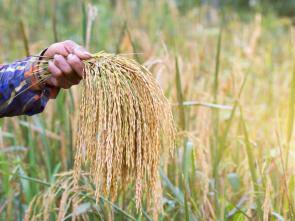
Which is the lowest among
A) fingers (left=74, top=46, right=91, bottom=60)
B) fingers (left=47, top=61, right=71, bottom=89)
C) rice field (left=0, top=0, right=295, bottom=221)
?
rice field (left=0, top=0, right=295, bottom=221)

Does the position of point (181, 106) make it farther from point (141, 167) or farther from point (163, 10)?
point (163, 10)

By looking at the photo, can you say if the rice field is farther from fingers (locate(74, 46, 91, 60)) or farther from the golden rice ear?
fingers (locate(74, 46, 91, 60))

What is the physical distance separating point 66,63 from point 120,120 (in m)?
0.23

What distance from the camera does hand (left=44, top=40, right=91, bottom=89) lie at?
4.52 feet

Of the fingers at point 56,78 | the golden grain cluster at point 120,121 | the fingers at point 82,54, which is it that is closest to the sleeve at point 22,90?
the fingers at point 56,78

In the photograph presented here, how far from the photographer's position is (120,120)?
1244mm

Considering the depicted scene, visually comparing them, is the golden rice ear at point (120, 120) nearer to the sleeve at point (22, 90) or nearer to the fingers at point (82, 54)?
the fingers at point (82, 54)

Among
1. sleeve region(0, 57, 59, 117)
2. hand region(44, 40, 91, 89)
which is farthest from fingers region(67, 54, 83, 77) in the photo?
sleeve region(0, 57, 59, 117)

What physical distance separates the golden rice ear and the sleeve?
0.26m

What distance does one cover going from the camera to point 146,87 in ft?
4.20

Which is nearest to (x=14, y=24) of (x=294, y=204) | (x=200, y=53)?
(x=200, y=53)

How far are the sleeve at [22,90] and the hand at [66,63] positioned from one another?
0.08m

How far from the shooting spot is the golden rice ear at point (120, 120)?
1248mm

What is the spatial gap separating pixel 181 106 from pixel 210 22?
4.38m
